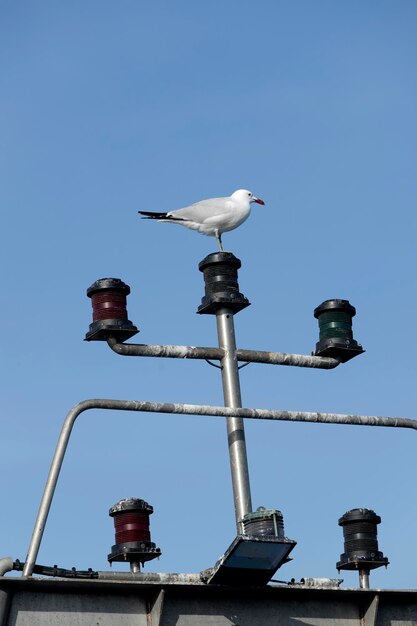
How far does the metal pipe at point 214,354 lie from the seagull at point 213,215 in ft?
14.4

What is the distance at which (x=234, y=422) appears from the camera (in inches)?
492

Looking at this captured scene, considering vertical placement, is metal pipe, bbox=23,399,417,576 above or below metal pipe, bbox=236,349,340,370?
below

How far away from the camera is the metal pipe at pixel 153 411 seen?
1043 centimetres

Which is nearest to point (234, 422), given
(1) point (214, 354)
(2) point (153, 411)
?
(1) point (214, 354)

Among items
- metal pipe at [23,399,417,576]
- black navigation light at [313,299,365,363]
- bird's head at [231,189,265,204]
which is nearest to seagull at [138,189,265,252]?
bird's head at [231,189,265,204]

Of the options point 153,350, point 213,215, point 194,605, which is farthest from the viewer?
point 213,215

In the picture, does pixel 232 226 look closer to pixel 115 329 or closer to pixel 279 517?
pixel 115 329

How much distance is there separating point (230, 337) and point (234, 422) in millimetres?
807

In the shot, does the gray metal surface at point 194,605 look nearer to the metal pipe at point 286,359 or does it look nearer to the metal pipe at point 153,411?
the metal pipe at point 153,411

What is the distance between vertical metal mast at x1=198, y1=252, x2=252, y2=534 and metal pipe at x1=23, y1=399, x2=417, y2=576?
27.2 inches

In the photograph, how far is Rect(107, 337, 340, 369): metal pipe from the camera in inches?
482

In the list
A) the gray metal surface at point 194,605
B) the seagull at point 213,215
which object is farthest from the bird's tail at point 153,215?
the gray metal surface at point 194,605

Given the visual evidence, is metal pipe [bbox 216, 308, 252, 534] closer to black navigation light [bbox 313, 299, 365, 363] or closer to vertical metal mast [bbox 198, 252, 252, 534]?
vertical metal mast [bbox 198, 252, 252, 534]

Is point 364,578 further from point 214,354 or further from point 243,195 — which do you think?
point 243,195
